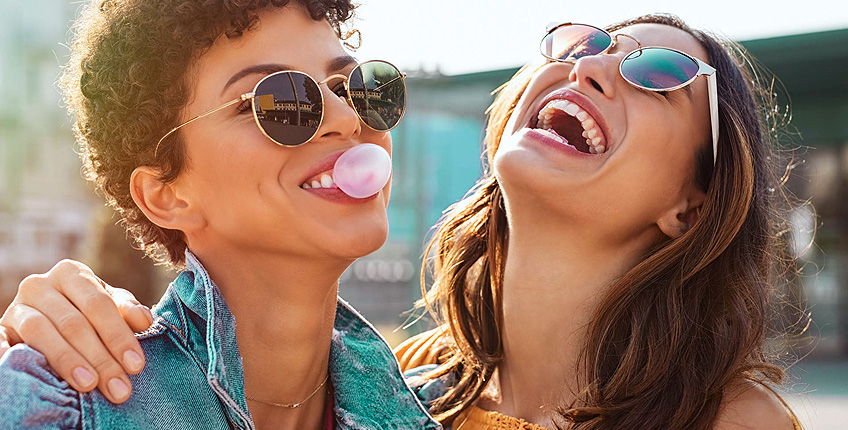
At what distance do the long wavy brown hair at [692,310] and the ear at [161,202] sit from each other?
113 cm

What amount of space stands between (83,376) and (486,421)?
1.43 metres

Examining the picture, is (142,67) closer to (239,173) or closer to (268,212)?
(239,173)

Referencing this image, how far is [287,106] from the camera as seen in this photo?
6.75 ft

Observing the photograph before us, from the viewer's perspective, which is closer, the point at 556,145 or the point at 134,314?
the point at 134,314

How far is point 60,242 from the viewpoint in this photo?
47.5ft

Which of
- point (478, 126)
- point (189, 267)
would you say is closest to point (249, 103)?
point (189, 267)

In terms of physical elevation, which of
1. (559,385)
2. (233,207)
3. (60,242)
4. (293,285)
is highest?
(233,207)

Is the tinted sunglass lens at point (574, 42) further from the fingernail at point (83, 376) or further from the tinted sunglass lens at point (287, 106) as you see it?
the fingernail at point (83, 376)

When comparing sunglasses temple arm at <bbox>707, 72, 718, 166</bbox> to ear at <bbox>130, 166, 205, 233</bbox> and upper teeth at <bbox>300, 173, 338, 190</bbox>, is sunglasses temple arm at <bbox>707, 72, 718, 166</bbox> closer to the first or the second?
upper teeth at <bbox>300, 173, 338, 190</bbox>

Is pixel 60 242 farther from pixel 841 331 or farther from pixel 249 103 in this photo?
pixel 249 103

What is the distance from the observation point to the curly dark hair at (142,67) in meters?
2.13

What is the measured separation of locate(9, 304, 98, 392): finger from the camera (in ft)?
5.67

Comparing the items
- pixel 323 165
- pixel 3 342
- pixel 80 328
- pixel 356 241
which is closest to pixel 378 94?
pixel 323 165

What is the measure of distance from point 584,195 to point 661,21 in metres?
0.89
